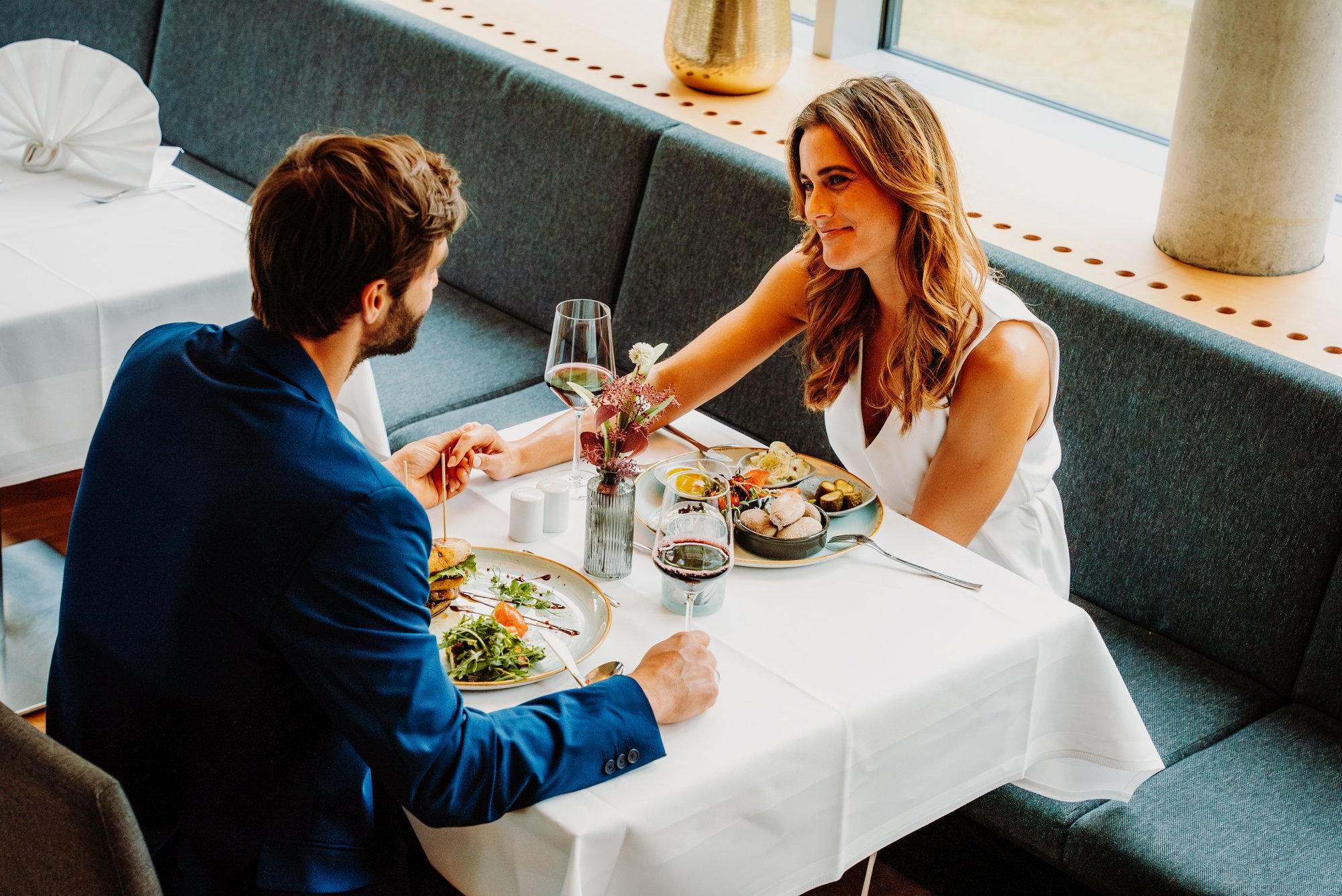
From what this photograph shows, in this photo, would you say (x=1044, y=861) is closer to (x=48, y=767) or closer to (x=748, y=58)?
(x=48, y=767)

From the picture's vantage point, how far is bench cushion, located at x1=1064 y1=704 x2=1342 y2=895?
5.79 ft

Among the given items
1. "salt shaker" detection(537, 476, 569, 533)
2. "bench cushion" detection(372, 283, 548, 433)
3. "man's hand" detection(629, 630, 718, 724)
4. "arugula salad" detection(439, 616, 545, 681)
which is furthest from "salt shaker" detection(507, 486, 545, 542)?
"bench cushion" detection(372, 283, 548, 433)

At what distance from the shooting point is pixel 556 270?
320 cm

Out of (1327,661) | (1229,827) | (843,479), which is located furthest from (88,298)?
(1327,661)

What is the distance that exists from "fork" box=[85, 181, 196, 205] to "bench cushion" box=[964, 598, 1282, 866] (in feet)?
6.50

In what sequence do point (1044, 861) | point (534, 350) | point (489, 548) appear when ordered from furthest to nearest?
point (534, 350), point (1044, 861), point (489, 548)

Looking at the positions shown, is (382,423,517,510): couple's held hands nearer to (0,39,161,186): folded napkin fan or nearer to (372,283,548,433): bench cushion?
(372,283,548,433): bench cushion

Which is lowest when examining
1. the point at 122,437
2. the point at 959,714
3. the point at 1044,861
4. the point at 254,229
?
the point at 1044,861

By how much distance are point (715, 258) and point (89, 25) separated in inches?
102

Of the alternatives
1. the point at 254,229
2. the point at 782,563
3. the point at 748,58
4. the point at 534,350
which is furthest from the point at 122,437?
the point at 748,58

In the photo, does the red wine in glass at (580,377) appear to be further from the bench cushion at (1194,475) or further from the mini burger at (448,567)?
the bench cushion at (1194,475)

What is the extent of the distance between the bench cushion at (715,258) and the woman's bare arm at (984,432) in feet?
2.35

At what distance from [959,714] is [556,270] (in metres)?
1.89

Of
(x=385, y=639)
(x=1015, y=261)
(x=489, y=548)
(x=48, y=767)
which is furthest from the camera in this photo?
(x=1015, y=261)
